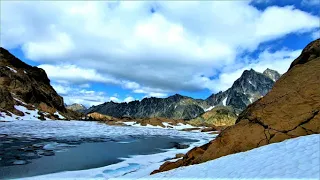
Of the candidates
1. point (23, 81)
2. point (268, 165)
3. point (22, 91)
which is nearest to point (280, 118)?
point (268, 165)

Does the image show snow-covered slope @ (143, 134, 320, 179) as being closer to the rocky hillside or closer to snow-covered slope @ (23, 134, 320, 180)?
snow-covered slope @ (23, 134, 320, 180)

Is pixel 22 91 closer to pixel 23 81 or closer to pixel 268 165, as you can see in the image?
pixel 23 81

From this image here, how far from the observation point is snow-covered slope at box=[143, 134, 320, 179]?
10109mm

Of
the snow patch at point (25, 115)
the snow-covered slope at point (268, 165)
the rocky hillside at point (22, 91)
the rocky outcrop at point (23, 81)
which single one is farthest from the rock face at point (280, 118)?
the rocky outcrop at point (23, 81)

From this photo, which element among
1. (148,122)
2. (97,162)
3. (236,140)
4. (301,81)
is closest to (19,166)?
(97,162)

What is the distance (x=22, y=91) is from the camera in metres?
109

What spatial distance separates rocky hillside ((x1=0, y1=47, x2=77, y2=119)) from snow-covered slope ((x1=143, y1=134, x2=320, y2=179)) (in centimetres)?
7237

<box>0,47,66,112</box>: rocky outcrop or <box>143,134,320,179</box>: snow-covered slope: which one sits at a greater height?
<box>0,47,66,112</box>: rocky outcrop

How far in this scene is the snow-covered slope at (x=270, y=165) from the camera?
33.2 feet

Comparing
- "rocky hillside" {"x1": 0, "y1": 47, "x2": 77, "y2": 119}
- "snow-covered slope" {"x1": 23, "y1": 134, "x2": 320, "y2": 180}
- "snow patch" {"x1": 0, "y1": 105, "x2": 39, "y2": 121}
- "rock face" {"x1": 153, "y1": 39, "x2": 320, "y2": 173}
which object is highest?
"rocky hillside" {"x1": 0, "y1": 47, "x2": 77, "y2": 119}

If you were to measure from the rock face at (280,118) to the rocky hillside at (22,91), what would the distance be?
70.5 meters

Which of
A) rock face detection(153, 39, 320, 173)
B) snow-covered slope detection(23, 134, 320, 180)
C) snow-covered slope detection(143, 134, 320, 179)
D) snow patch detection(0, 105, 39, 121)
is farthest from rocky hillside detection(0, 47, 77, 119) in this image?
snow-covered slope detection(143, 134, 320, 179)

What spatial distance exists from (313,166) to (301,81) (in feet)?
28.9

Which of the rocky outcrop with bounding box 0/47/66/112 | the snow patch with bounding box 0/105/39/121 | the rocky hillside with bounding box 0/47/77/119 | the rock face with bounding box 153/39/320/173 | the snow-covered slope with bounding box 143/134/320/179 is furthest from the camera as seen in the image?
the rocky outcrop with bounding box 0/47/66/112
